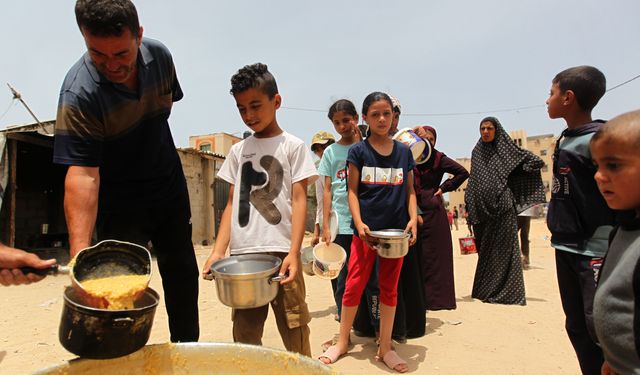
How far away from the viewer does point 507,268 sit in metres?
4.44

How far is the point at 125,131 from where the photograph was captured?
201 centimetres

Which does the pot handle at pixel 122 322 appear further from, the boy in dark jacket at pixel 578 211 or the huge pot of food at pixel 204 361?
the boy in dark jacket at pixel 578 211

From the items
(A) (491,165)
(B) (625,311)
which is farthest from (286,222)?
(A) (491,165)

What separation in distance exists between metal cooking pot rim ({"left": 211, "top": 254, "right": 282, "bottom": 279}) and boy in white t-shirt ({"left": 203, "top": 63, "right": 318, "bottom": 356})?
11 cm

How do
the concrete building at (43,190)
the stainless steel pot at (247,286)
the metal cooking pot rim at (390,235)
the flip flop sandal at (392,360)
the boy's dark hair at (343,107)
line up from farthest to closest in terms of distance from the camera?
the concrete building at (43,190) → the boy's dark hair at (343,107) → the flip flop sandal at (392,360) → the metal cooking pot rim at (390,235) → the stainless steel pot at (247,286)

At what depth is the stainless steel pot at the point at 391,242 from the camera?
95.6 inches

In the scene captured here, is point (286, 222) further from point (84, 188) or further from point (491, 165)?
point (491, 165)

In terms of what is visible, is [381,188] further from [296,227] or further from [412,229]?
[296,227]

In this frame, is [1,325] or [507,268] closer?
[1,325]

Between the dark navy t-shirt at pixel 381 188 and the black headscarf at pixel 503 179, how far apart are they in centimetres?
208

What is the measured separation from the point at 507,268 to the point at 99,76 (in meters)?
4.17

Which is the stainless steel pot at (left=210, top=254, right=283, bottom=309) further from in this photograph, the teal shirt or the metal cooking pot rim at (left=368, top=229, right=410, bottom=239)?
the teal shirt

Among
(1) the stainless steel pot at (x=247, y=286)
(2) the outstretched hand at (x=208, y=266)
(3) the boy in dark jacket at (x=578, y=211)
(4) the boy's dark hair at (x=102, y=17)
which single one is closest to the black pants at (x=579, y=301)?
(3) the boy in dark jacket at (x=578, y=211)

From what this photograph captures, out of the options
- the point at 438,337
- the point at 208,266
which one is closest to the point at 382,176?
the point at 208,266
